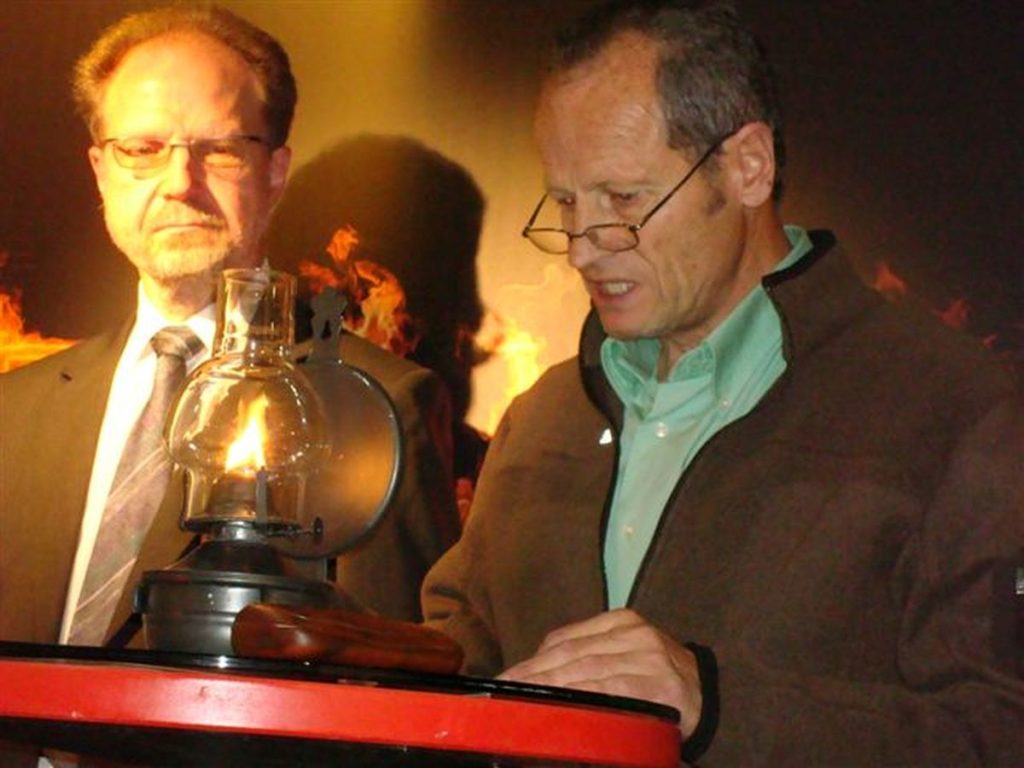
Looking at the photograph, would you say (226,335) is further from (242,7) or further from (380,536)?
(242,7)

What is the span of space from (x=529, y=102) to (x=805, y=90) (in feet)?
1.27

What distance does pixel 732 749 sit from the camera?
1597 millimetres

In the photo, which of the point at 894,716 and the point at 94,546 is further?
the point at 94,546

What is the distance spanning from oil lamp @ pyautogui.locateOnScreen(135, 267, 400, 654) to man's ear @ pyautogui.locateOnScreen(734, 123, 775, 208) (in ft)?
1.68

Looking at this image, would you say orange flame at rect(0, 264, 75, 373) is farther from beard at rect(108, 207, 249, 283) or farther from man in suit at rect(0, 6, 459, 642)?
beard at rect(108, 207, 249, 283)

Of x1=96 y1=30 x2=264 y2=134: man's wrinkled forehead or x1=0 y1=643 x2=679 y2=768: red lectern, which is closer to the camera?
x1=0 y1=643 x2=679 y2=768: red lectern

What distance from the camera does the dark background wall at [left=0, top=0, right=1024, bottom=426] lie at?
2311 millimetres

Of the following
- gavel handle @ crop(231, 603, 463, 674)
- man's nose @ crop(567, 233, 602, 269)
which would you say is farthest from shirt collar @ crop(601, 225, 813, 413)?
gavel handle @ crop(231, 603, 463, 674)

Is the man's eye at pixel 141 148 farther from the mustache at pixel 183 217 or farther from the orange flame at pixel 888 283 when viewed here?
the orange flame at pixel 888 283

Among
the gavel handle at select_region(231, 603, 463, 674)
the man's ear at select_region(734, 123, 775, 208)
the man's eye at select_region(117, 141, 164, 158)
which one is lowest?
the gavel handle at select_region(231, 603, 463, 674)

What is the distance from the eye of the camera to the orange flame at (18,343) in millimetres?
2355

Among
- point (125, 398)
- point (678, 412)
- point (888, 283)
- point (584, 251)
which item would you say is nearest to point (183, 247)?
point (125, 398)

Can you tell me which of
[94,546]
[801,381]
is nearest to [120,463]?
[94,546]

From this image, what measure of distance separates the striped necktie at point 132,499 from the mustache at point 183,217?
143 mm
